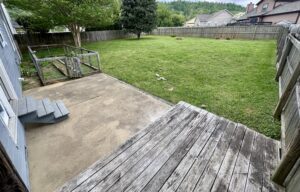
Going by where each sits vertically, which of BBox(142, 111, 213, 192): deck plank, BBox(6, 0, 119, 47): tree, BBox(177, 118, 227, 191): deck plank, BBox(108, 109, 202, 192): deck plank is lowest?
BBox(177, 118, 227, 191): deck plank

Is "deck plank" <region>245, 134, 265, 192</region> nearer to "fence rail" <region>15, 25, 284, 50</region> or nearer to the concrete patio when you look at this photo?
the concrete patio

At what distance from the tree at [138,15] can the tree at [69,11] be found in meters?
5.31

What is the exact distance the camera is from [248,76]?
5227mm

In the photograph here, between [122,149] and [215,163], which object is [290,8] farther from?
[122,149]

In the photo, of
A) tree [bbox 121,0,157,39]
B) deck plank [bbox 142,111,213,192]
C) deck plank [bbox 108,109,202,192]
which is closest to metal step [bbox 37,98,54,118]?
deck plank [bbox 108,109,202,192]

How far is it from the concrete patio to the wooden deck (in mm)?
367

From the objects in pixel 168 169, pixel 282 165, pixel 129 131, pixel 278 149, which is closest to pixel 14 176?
pixel 168 169

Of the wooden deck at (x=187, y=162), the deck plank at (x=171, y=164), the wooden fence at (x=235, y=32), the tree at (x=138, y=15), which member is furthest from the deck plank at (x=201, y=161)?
the tree at (x=138, y=15)

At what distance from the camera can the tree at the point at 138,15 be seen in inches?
646

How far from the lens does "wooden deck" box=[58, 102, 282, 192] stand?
4.96 ft

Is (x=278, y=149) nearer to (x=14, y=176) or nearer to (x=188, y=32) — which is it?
(x=14, y=176)

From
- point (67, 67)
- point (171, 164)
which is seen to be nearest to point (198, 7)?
point (67, 67)

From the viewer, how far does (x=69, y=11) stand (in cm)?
1007

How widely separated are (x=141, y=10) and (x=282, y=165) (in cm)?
1793
